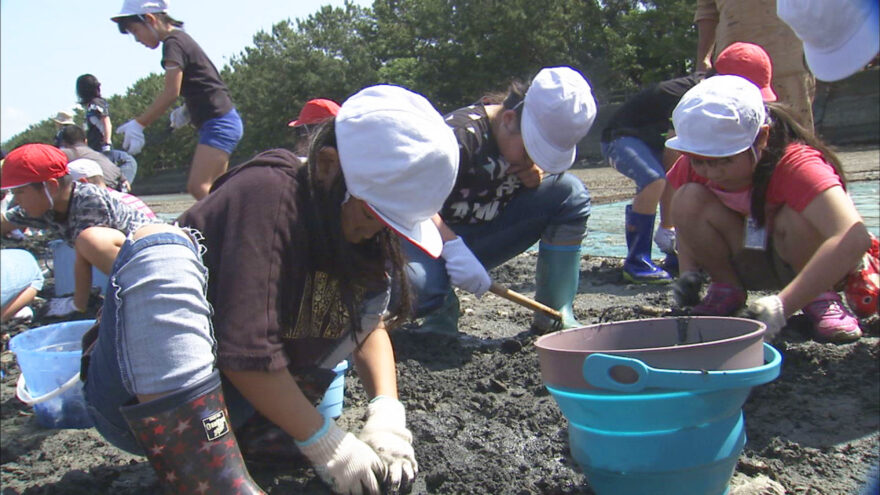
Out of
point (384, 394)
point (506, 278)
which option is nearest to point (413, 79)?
point (506, 278)

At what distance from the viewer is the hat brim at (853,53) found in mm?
1006

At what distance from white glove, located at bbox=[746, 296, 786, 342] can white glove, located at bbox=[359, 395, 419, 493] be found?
3.71 feet

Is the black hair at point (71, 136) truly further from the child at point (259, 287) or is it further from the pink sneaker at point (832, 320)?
the pink sneaker at point (832, 320)

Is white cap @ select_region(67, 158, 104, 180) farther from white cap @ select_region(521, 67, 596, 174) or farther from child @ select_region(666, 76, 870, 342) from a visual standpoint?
child @ select_region(666, 76, 870, 342)

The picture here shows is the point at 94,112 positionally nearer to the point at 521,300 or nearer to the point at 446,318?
the point at 446,318

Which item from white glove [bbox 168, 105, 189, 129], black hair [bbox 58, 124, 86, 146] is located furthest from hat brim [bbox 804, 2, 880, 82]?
A: black hair [bbox 58, 124, 86, 146]

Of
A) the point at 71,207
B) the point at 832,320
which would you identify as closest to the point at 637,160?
the point at 832,320

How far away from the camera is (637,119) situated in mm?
4148

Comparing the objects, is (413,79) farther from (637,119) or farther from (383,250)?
(383,250)

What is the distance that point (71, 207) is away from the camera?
11.6 feet

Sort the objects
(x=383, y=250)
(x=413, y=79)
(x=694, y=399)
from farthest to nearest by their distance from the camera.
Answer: (x=413, y=79) < (x=383, y=250) < (x=694, y=399)

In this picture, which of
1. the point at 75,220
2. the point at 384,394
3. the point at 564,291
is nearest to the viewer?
the point at 384,394

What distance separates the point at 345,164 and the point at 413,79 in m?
25.4

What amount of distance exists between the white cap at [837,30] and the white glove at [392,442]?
1.15 meters
